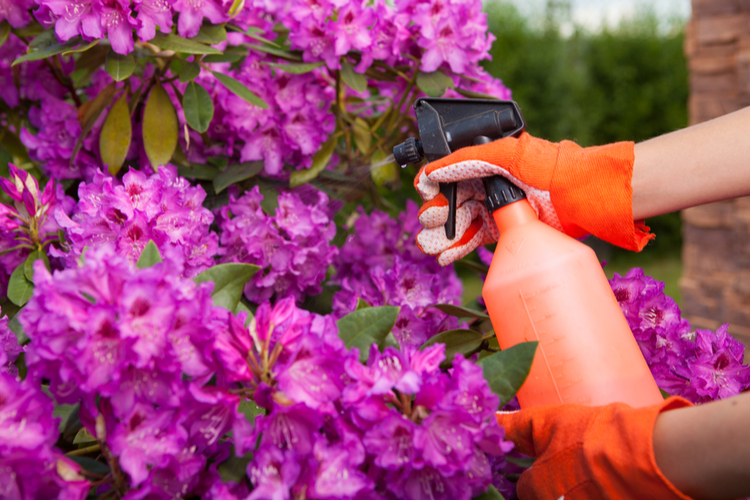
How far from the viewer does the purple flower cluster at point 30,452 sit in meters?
0.47

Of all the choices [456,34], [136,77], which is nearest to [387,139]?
[456,34]

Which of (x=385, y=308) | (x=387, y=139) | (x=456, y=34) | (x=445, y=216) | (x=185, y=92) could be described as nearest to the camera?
(x=385, y=308)

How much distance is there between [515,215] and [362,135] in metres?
0.61

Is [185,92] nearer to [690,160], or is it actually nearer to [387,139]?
[387,139]

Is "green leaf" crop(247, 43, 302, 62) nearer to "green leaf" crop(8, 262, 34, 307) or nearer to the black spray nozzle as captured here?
the black spray nozzle

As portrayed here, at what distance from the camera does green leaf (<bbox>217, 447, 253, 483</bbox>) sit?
539 millimetres

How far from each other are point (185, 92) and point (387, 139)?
0.48m

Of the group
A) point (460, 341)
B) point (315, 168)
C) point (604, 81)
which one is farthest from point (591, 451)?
point (604, 81)

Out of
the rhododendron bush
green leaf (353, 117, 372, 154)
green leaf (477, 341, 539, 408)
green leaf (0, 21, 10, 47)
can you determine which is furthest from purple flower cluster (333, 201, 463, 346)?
green leaf (0, 21, 10, 47)

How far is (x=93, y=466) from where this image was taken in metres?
0.57

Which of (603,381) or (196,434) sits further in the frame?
(603,381)

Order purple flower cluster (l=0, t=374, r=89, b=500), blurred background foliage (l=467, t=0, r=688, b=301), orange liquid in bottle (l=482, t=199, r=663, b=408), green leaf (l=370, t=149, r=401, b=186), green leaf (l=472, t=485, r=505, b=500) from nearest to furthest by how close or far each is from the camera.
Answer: purple flower cluster (l=0, t=374, r=89, b=500) < green leaf (l=472, t=485, r=505, b=500) < orange liquid in bottle (l=482, t=199, r=663, b=408) < green leaf (l=370, t=149, r=401, b=186) < blurred background foliage (l=467, t=0, r=688, b=301)

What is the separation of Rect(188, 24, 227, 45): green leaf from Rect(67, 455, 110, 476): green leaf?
0.66 meters

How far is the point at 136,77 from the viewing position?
1.21 m
